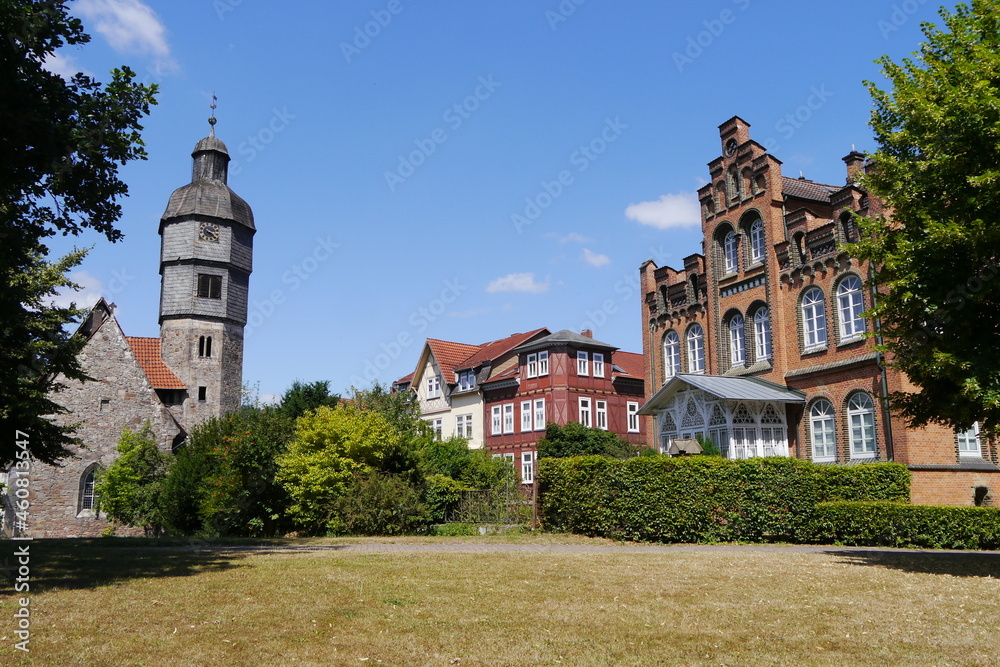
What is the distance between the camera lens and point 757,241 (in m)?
31.8

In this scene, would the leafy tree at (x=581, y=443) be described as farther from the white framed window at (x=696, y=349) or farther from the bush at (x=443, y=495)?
the bush at (x=443, y=495)

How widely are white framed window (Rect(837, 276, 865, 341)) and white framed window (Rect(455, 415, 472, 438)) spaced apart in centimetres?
2957

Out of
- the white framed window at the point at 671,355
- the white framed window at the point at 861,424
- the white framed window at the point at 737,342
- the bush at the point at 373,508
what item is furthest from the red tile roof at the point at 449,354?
the white framed window at the point at 861,424

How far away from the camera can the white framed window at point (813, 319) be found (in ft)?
93.7

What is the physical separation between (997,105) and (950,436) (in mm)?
16085

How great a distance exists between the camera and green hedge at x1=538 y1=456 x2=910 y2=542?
19.9 m

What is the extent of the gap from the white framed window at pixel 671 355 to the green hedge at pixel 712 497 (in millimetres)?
15165

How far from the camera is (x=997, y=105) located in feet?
40.1

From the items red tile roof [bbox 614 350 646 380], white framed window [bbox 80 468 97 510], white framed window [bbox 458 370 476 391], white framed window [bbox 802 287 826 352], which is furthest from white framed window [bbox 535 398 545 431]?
white framed window [bbox 80 468 97 510]

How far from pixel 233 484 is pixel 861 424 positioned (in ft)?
68.4

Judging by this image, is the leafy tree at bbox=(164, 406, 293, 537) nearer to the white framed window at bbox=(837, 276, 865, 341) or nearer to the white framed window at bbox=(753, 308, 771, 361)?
the white framed window at bbox=(753, 308, 771, 361)

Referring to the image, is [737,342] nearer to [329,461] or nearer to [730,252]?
[730,252]

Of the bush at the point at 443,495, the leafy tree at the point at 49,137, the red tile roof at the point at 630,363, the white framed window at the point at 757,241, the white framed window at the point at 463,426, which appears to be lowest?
the bush at the point at 443,495

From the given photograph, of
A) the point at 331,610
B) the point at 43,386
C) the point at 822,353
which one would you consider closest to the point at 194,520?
the point at 43,386
